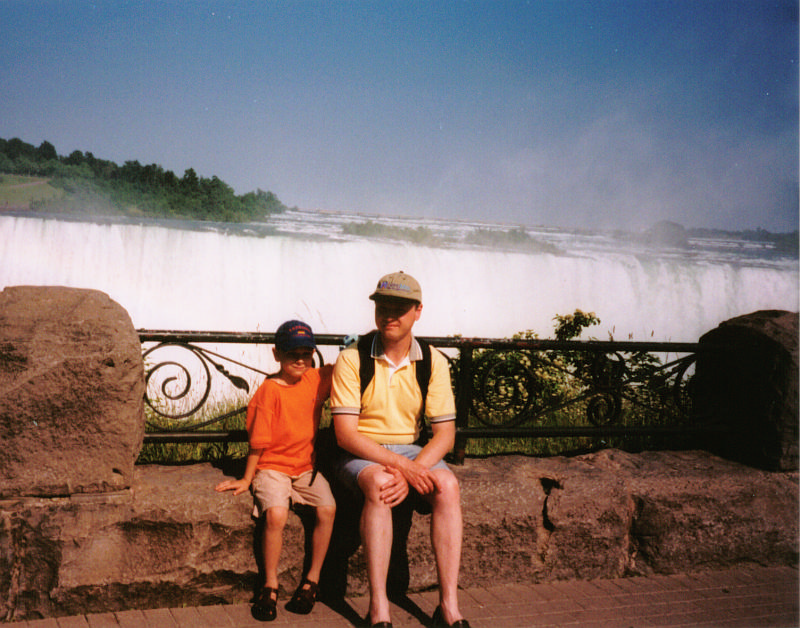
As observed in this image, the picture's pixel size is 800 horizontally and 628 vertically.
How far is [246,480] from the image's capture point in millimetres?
3287

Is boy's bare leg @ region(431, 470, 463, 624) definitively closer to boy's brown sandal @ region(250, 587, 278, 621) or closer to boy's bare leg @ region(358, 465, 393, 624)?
boy's bare leg @ region(358, 465, 393, 624)

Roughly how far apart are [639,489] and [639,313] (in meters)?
8.20

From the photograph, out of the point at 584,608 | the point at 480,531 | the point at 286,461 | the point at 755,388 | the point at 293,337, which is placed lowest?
the point at 584,608

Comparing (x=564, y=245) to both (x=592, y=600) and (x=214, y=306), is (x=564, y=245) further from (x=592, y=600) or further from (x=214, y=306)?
(x=592, y=600)

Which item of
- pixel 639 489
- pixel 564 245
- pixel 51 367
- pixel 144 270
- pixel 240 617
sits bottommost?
pixel 240 617

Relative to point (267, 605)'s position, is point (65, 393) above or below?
above

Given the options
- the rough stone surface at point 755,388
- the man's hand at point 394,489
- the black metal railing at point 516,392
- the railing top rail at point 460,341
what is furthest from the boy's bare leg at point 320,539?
the rough stone surface at point 755,388

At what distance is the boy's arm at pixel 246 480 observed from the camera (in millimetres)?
3272

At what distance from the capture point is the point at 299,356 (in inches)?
132

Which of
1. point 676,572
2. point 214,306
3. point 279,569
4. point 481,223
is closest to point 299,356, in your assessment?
point 279,569

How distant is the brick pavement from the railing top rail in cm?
121

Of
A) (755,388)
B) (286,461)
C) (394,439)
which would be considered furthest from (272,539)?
(755,388)

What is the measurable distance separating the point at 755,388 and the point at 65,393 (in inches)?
144

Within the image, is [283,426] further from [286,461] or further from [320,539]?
[320,539]
